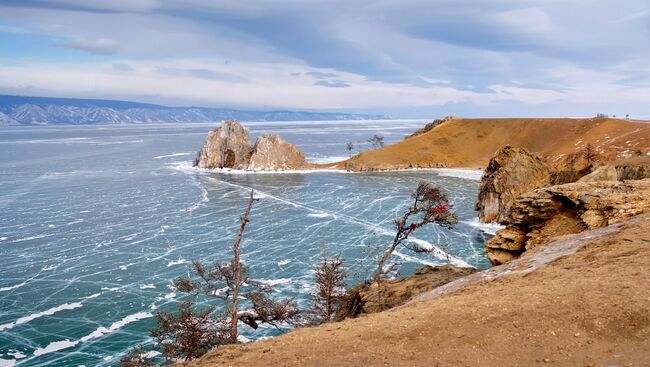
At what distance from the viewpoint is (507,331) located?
34.7 ft

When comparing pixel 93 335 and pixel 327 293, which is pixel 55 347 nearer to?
pixel 93 335

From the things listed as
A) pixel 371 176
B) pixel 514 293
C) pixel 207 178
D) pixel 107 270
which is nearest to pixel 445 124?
pixel 371 176

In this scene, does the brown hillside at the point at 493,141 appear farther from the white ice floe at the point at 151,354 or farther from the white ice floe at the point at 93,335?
the white ice floe at the point at 151,354

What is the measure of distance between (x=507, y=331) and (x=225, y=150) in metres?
111

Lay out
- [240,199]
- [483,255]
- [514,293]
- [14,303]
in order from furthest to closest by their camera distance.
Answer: [240,199]
[483,255]
[14,303]
[514,293]

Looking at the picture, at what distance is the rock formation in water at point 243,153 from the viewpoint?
114500 millimetres

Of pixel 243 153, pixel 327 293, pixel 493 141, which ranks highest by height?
pixel 493 141

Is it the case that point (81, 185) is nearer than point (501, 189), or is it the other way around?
point (501, 189)

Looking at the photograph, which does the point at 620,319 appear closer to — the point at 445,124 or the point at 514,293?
the point at 514,293

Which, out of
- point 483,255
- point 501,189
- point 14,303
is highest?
point 501,189

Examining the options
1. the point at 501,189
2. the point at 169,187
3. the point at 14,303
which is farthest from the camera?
the point at 169,187

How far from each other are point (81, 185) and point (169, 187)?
15557 mm

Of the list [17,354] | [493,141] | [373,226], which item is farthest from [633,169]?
[493,141]

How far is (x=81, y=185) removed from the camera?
81.2m
